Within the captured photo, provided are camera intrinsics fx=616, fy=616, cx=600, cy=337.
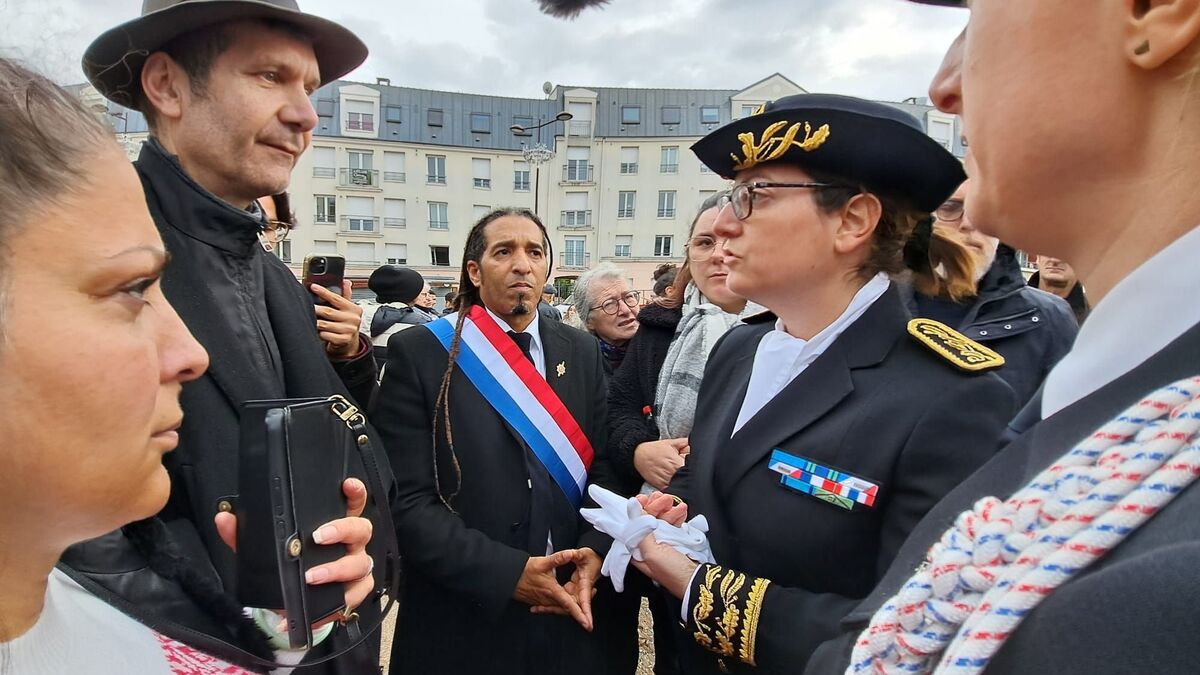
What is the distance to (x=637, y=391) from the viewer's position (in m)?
3.53

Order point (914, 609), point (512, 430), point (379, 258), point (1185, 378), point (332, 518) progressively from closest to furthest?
point (1185, 378) < point (914, 609) < point (332, 518) < point (512, 430) < point (379, 258)

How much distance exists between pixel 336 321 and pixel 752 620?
176 cm

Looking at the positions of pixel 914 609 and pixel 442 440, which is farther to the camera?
pixel 442 440

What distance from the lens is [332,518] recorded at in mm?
1206

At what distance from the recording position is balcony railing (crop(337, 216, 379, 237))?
37.5 meters

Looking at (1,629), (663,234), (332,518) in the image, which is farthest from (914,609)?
(663,234)

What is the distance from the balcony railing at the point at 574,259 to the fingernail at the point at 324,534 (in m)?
38.0

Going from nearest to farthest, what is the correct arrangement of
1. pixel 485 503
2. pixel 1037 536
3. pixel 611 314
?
pixel 1037 536, pixel 485 503, pixel 611 314

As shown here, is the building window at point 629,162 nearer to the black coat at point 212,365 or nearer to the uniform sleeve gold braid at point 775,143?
the uniform sleeve gold braid at point 775,143

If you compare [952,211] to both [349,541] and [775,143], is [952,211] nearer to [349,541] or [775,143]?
[775,143]

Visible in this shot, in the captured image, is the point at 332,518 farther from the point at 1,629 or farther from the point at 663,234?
the point at 663,234

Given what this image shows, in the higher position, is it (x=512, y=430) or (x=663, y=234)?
(x=663, y=234)

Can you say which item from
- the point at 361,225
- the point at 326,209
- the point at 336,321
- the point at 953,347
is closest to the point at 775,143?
the point at 953,347

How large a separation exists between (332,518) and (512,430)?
146 centimetres
